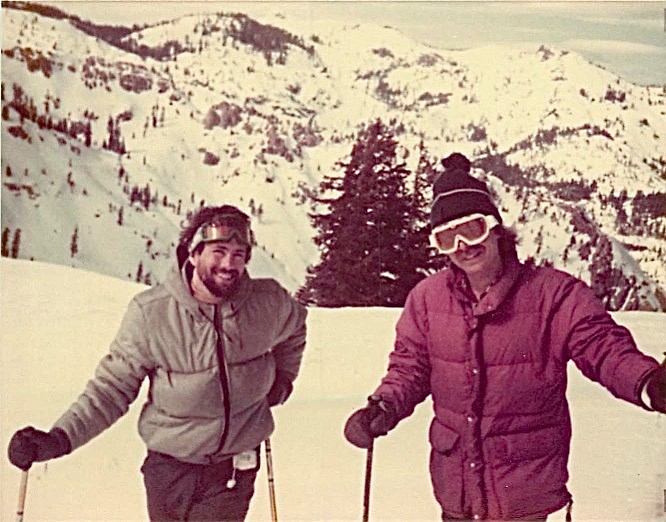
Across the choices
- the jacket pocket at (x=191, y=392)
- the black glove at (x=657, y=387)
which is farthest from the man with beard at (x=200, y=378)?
the black glove at (x=657, y=387)

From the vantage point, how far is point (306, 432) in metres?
2.46

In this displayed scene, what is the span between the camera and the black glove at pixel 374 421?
2.40 meters

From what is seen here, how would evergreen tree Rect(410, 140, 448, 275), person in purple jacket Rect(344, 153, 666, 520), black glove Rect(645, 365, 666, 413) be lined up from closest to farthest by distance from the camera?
black glove Rect(645, 365, 666, 413) → person in purple jacket Rect(344, 153, 666, 520) → evergreen tree Rect(410, 140, 448, 275)

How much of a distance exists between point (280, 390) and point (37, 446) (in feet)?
1.84

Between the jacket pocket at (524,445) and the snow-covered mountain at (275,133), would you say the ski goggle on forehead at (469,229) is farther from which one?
the jacket pocket at (524,445)

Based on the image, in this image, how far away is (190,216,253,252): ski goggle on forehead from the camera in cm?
243

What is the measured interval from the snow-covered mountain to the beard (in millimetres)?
111

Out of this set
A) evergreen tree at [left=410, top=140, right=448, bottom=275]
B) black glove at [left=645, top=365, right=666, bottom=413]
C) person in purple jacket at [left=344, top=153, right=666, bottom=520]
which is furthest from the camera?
evergreen tree at [left=410, top=140, right=448, bottom=275]

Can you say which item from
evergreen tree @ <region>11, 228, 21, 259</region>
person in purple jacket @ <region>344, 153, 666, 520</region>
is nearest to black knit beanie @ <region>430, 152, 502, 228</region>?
person in purple jacket @ <region>344, 153, 666, 520</region>

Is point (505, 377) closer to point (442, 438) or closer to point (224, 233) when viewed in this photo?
point (442, 438)

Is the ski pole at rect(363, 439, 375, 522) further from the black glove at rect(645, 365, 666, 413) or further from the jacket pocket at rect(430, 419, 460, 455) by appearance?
the black glove at rect(645, 365, 666, 413)

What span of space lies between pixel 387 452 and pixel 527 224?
24.6 inches

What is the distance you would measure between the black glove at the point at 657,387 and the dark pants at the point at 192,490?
907mm

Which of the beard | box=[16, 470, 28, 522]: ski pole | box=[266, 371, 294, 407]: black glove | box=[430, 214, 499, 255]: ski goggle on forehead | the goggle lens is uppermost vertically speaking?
A: box=[430, 214, 499, 255]: ski goggle on forehead
